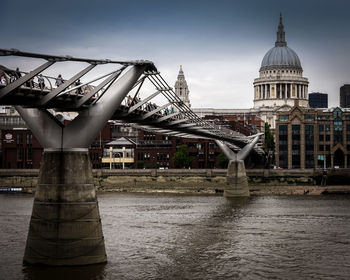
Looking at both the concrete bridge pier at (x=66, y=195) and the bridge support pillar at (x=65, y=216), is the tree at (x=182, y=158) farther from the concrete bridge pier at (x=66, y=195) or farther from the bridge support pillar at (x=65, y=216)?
the bridge support pillar at (x=65, y=216)

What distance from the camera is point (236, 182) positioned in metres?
96.2

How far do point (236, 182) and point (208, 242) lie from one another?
4860 centimetres

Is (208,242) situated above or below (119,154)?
below

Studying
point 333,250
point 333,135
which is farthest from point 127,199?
point 333,135

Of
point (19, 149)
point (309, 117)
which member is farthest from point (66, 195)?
point (309, 117)

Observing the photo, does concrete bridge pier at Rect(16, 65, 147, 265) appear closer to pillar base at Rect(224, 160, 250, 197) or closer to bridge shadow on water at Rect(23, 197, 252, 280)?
bridge shadow on water at Rect(23, 197, 252, 280)

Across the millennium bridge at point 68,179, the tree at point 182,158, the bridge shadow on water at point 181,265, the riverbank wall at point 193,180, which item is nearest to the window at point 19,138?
the riverbank wall at point 193,180

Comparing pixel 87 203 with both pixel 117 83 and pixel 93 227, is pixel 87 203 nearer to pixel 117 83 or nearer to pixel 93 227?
pixel 93 227

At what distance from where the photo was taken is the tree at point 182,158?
13550cm

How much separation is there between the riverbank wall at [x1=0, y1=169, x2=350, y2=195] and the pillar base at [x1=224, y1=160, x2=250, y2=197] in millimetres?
9870

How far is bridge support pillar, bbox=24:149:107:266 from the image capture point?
3616 centimetres

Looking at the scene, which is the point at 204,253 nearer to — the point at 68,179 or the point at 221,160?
the point at 68,179

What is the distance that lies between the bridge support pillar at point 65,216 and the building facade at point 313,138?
10613cm

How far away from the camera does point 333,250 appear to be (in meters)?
44.9
